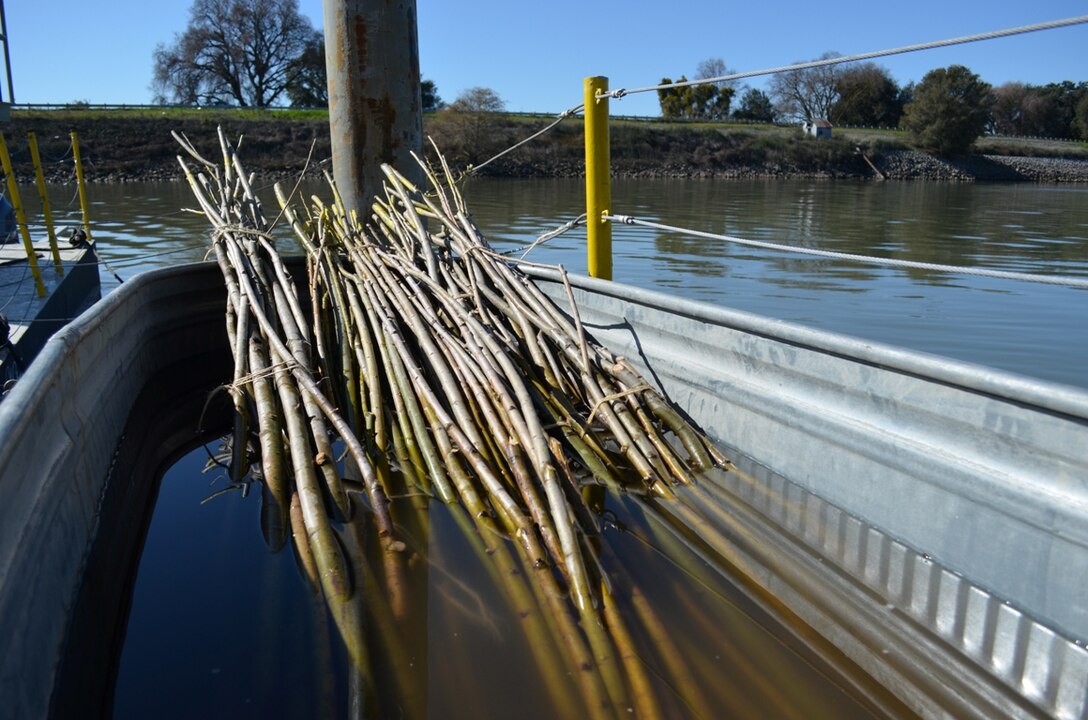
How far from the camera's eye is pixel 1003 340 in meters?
6.42

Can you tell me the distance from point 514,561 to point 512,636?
30 centimetres

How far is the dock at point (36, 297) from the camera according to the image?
4145 mm

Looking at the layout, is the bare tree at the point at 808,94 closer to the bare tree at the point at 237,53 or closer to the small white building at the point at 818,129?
the small white building at the point at 818,129

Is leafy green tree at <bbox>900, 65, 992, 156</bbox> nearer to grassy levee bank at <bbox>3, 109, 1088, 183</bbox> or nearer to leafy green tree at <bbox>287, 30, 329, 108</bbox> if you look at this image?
grassy levee bank at <bbox>3, 109, 1088, 183</bbox>

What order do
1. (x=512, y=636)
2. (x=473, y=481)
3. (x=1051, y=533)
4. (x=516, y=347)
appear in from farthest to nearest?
1. (x=516, y=347)
2. (x=473, y=481)
3. (x=512, y=636)
4. (x=1051, y=533)

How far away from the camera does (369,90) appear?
Result: 497 centimetres

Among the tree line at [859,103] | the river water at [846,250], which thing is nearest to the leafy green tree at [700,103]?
the tree line at [859,103]

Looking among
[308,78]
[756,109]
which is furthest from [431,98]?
[756,109]

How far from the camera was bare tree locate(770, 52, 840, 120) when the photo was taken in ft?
209

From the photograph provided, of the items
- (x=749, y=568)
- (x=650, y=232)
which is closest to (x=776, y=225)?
(x=650, y=232)

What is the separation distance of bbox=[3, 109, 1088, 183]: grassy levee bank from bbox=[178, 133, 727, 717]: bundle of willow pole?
33932 mm

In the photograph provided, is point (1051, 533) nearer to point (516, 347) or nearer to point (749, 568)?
point (749, 568)

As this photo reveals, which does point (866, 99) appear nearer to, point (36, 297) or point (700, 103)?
point (700, 103)

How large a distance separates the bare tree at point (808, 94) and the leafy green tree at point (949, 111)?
7721 millimetres
